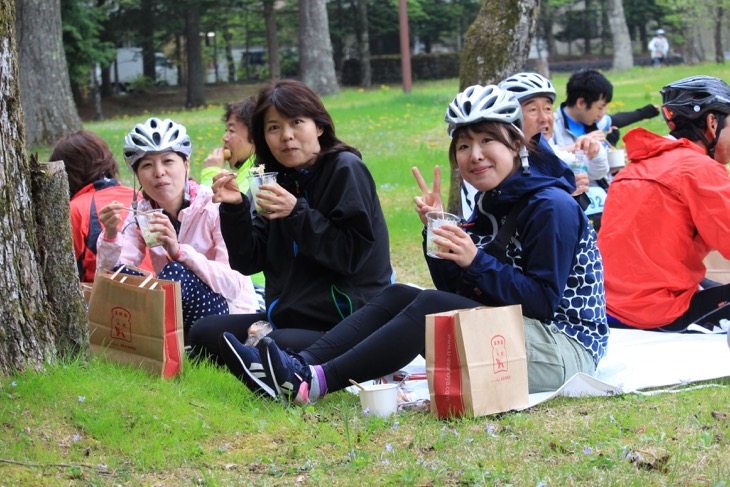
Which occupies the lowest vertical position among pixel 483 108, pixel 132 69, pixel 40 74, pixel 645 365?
pixel 645 365

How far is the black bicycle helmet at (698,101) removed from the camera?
6000 millimetres

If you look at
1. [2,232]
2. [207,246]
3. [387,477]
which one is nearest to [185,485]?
[387,477]

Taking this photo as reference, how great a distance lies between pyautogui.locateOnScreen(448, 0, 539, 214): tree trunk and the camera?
9.45 meters

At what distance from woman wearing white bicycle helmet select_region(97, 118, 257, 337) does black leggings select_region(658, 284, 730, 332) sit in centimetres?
267

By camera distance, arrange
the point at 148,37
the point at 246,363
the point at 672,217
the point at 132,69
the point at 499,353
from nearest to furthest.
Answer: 1. the point at 499,353
2. the point at 246,363
3. the point at 672,217
4. the point at 148,37
5. the point at 132,69

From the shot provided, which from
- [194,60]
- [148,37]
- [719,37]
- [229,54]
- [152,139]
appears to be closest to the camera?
[152,139]

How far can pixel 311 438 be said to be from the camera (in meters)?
4.40

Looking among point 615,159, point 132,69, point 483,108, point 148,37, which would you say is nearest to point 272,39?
point 148,37

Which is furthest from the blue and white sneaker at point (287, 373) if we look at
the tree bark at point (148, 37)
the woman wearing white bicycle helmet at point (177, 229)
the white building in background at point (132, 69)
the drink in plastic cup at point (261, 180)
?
the white building in background at point (132, 69)

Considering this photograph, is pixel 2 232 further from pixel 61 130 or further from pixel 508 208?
pixel 61 130

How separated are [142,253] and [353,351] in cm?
190

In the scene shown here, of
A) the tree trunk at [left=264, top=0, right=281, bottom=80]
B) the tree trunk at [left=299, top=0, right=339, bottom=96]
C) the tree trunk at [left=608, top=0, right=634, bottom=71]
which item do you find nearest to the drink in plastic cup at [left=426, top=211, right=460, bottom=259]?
the tree trunk at [left=299, top=0, right=339, bottom=96]

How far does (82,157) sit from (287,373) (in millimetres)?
2795

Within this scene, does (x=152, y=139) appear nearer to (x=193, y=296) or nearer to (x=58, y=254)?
(x=193, y=296)
